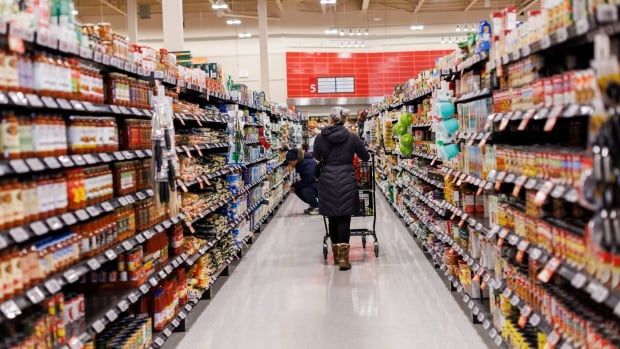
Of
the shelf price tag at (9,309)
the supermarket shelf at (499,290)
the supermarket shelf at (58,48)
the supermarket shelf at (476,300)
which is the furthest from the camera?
the supermarket shelf at (476,300)

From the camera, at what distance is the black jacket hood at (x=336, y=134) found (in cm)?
766

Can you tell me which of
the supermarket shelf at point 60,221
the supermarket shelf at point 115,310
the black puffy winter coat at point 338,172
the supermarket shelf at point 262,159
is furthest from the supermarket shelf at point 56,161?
the supermarket shelf at point 262,159

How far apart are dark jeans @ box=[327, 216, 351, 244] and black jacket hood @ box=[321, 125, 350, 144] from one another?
929 mm

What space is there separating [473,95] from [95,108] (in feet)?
9.67

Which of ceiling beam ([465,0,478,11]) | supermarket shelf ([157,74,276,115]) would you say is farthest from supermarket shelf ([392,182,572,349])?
ceiling beam ([465,0,478,11])

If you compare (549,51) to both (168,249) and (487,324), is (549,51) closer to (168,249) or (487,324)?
(487,324)

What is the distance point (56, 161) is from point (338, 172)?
4.71m

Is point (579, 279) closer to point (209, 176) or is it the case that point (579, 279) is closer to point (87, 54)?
point (87, 54)

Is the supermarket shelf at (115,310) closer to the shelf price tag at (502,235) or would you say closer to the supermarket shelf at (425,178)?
the shelf price tag at (502,235)

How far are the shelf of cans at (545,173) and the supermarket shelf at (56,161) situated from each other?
244cm

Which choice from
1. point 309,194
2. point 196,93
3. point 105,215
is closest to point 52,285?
point 105,215

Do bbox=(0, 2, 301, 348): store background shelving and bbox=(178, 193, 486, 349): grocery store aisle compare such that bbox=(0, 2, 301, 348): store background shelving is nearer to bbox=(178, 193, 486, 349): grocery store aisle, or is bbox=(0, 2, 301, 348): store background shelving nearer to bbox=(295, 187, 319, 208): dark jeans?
bbox=(178, 193, 486, 349): grocery store aisle

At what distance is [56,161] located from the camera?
3.24 m

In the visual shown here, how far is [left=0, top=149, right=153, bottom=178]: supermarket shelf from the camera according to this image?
2830 millimetres
